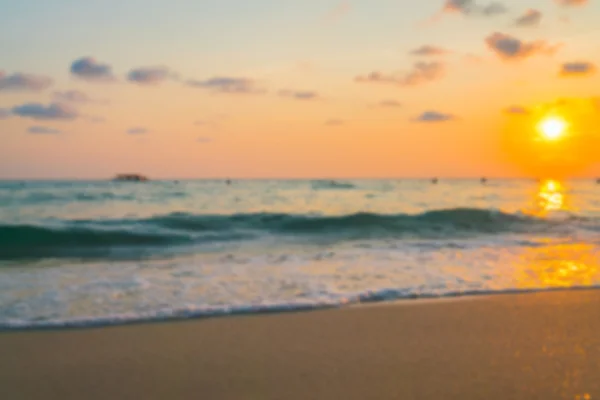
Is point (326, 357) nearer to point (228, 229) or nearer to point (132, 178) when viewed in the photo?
point (228, 229)

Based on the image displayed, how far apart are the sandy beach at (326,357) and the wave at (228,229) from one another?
9.28 meters

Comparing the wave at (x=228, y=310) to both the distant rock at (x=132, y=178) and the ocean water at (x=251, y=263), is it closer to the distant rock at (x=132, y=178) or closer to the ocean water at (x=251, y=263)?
the ocean water at (x=251, y=263)

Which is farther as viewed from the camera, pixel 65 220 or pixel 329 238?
pixel 65 220

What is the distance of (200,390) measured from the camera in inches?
152

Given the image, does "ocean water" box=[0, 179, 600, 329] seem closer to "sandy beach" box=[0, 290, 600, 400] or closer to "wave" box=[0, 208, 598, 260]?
"wave" box=[0, 208, 598, 260]

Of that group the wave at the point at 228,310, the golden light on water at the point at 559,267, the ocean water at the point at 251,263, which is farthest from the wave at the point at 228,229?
the wave at the point at 228,310

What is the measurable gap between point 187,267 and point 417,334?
5860 millimetres

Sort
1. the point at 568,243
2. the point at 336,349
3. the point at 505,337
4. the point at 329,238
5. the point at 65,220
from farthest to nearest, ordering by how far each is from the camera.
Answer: the point at 65,220
the point at 329,238
the point at 568,243
the point at 505,337
the point at 336,349

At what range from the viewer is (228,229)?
782 inches

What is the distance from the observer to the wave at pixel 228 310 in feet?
18.9

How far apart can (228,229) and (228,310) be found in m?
13.7

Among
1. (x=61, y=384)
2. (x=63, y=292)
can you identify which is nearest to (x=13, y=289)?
(x=63, y=292)

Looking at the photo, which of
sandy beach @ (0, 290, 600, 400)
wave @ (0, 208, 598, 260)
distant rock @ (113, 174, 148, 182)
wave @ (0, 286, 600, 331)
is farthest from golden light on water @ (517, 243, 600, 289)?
distant rock @ (113, 174, 148, 182)

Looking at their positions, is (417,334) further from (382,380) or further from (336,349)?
(382,380)
